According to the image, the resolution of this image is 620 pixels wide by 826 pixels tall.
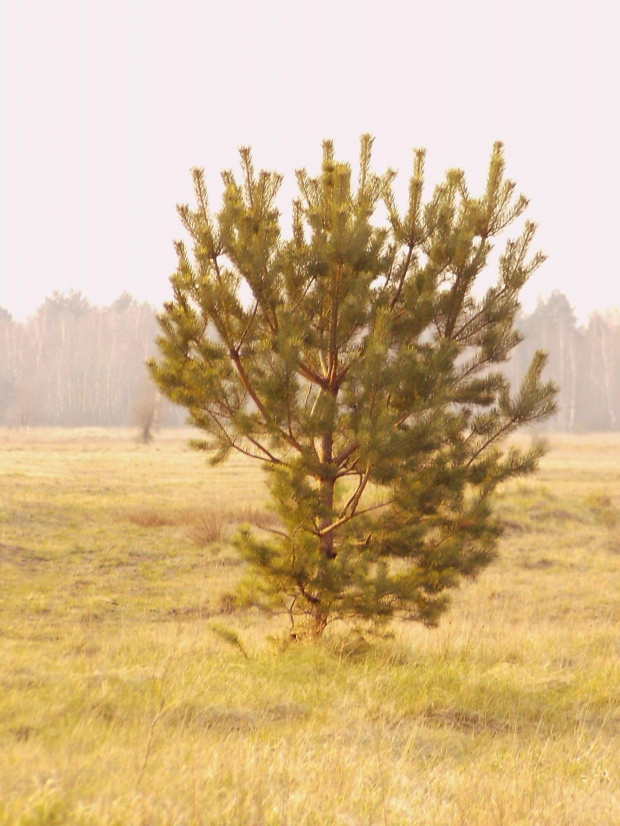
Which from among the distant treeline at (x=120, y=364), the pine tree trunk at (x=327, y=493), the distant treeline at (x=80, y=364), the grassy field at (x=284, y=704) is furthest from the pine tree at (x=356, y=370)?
the distant treeline at (x=80, y=364)

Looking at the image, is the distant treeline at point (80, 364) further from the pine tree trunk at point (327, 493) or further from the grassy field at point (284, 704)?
the pine tree trunk at point (327, 493)

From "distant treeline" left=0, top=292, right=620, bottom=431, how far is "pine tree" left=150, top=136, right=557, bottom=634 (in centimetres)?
5947

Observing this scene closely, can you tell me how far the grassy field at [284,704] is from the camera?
2.90m

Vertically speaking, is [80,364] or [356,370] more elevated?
[80,364]

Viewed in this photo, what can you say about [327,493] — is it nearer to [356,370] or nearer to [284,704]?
[356,370]

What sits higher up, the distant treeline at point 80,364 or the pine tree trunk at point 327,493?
the distant treeline at point 80,364

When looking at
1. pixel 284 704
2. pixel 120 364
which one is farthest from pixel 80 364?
pixel 284 704

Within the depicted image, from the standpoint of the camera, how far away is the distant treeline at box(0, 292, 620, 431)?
217 ft

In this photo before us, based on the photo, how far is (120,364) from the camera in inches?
2709

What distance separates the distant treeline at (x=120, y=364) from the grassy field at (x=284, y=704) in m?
54.7

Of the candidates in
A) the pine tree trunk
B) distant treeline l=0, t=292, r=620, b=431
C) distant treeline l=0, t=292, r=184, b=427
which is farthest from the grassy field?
distant treeline l=0, t=292, r=184, b=427

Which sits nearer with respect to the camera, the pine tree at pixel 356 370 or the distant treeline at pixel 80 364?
the pine tree at pixel 356 370

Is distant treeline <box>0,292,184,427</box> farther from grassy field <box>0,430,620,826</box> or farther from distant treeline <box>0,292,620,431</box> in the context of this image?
grassy field <box>0,430,620,826</box>

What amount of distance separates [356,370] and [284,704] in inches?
93.0
